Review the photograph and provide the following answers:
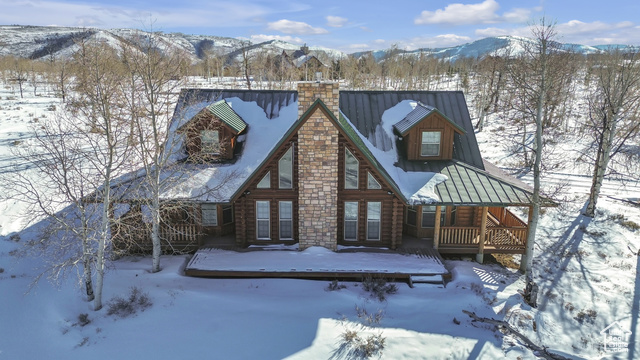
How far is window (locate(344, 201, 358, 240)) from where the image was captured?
48.6ft

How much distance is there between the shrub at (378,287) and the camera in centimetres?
1242

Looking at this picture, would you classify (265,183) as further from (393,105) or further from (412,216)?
(393,105)

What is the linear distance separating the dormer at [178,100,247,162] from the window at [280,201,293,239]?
3.33 m

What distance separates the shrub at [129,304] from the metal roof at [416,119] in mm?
11216

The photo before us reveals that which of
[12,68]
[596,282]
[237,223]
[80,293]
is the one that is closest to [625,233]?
[596,282]

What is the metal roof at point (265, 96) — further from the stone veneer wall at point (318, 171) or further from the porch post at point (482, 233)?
the porch post at point (482, 233)

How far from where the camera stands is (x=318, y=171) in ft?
45.5

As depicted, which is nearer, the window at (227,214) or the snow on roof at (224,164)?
the snow on roof at (224,164)

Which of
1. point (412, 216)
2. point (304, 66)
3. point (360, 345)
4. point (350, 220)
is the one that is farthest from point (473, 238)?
point (304, 66)

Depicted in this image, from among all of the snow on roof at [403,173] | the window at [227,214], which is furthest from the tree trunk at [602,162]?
the window at [227,214]

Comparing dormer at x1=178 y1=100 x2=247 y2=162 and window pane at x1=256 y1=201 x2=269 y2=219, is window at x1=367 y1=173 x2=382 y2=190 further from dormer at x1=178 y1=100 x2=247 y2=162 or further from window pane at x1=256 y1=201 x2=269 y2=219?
dormer at x1=178 y1=100 x2=247 y2=162

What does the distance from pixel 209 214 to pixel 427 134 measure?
9.67 meters

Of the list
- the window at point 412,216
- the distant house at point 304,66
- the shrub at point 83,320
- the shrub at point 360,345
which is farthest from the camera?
the distant house at point 304,66

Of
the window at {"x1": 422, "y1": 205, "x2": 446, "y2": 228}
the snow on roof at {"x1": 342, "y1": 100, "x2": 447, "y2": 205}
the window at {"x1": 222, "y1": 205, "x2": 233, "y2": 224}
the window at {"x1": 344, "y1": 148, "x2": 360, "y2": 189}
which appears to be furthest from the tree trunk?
the window at {"x1": 222, "y1": 205, "x2": 233, "y2": 224}
